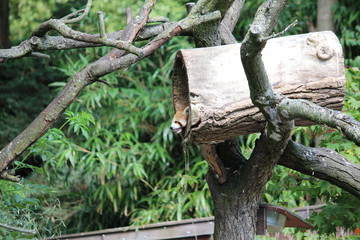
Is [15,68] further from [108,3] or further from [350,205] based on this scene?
[350,205]

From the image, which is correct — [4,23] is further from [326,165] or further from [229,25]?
[326,165]

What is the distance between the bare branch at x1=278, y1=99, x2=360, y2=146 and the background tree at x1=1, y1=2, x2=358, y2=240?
3.03 metres

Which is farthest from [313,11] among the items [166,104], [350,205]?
[350,205]

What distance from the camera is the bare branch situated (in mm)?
2072

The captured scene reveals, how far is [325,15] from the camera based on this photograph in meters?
5.87

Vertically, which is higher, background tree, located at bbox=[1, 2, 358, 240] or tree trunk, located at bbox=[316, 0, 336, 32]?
tree trunk, located at bbox=[316, 0, 336, 32]

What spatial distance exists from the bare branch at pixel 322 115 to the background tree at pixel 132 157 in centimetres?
303

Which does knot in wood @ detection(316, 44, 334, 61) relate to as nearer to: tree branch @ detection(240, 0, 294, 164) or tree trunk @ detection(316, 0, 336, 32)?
tree branch @ detection(240, 0, 294, 164)

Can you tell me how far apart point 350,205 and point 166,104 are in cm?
284

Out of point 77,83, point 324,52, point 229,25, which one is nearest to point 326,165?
point 324,52

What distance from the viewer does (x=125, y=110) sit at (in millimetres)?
5977

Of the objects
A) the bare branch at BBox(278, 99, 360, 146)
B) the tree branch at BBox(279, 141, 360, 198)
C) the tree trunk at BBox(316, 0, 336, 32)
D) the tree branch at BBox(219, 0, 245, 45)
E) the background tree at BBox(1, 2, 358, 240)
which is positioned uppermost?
the tree branch at BBox(219, 0, 245, 45)

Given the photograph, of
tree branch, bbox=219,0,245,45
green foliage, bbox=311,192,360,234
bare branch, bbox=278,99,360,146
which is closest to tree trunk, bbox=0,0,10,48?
tree branch, bbox=219,0,245,45

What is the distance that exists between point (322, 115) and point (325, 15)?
3.93 meters
